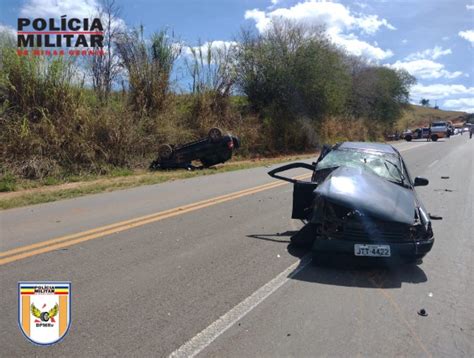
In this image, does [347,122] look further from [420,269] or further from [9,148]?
[420,269]

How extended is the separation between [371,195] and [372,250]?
2.41 ft

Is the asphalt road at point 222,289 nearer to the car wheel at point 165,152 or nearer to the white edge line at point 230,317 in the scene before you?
the white edge line at point 230,317

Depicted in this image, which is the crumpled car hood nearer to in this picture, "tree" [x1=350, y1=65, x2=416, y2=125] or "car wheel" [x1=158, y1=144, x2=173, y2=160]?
"car wheel" [x1=158, y1=144, x2=173, y2=160]

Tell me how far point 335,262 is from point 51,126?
40.0 ft

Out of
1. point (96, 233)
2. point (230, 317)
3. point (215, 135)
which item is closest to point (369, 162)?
point (230, 317)

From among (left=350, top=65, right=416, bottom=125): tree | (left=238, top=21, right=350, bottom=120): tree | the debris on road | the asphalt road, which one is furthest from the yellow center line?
(left=350, top=65, right=416, bottom=125): tree

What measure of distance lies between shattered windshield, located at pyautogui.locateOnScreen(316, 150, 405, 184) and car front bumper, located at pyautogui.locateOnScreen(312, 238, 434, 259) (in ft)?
5.03

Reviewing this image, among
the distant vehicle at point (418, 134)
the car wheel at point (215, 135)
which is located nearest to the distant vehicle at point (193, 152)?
the car wheel at point (215, 135)

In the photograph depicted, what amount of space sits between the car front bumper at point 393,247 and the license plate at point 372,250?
0.12ft

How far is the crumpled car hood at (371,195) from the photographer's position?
5.11 m

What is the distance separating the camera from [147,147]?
59.2 feet

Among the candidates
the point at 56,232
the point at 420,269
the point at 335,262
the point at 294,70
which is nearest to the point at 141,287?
the point at 335,262

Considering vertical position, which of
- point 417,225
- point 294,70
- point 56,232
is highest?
point 294,70

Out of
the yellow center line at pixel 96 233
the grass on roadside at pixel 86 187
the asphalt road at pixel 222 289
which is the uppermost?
the asphalt road at pixel 222 289
